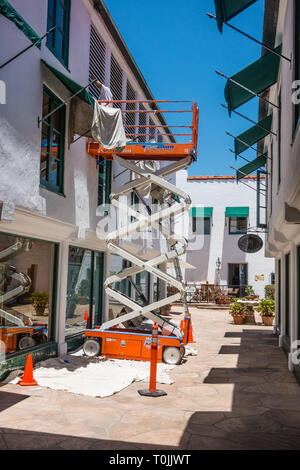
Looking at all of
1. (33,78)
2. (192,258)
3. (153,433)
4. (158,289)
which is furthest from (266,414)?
(192,258)

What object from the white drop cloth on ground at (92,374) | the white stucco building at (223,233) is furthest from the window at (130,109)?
the white stucco building at (223,233)

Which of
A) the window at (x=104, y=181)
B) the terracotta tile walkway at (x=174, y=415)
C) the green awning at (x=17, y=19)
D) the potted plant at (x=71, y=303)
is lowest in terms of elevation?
the terracotta tile walkway at (x=174, y=415)

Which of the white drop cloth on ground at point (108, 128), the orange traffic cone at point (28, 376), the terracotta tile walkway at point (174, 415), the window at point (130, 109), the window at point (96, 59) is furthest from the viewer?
the window at point (130, 109)

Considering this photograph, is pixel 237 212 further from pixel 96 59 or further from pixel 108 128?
pixel 108 128

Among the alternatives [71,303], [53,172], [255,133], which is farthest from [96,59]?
[71,303]

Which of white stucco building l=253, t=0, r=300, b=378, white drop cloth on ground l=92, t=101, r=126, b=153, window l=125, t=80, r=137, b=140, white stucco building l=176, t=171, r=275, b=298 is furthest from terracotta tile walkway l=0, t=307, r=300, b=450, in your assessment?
white stucco building l=176, t=171, r=275, b=298

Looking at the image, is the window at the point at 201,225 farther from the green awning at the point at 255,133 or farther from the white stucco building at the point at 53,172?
the white stucco building at the point at 53,172

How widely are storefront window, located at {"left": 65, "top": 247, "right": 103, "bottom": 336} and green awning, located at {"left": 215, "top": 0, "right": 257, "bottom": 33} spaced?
638 centimetres

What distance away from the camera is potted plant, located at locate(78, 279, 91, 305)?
12.2 m

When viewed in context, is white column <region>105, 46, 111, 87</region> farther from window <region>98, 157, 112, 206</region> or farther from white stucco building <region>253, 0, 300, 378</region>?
white stucco building <region>253, 0, 300, 378</region>

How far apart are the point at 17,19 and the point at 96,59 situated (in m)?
5.45

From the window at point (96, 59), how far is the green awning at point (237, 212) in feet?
63.7

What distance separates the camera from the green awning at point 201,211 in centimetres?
3145

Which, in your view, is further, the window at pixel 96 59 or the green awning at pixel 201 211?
the green awning at pixel 201 211
